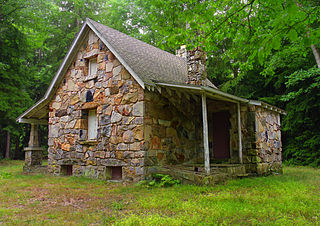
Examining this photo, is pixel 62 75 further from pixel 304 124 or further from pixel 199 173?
pixel 304 124

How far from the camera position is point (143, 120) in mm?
7492

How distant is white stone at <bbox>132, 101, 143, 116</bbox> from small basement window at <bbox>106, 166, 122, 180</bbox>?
189 cm

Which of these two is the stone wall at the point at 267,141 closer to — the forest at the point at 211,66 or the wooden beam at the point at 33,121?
the forest at the point at 211,66

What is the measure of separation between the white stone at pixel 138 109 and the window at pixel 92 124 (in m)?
2.13

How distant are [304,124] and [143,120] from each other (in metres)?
9.41

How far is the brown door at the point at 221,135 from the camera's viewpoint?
10.1 metres

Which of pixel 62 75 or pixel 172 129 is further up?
pixel 62 75

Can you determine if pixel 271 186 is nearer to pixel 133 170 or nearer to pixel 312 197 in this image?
pixel 312 197

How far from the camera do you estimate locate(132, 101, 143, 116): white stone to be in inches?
298

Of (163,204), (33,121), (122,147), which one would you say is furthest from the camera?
(33,121)

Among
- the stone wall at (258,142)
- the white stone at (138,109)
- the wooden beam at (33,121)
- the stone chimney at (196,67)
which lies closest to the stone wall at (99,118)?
the white stone at (138,109)

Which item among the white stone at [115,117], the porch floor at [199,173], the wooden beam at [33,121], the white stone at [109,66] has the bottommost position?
the porch floor at [199,173]

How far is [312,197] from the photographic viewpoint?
5375mm

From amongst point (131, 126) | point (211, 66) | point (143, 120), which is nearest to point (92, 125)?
point (131, 126)
